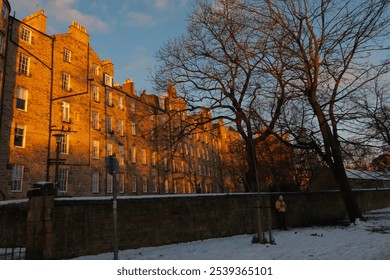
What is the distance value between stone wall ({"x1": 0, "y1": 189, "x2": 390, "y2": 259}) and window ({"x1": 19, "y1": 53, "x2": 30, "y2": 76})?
17.9 meters

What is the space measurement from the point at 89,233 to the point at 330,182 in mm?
47386

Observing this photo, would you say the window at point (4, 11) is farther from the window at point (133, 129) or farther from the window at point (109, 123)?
the window at point (133, 129)

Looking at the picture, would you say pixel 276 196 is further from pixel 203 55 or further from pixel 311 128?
pixel 203 55

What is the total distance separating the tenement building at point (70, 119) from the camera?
79.1 ft

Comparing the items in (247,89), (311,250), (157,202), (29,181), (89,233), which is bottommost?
(311,250)

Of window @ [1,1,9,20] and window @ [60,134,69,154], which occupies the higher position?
window @ [1,1,9,20]

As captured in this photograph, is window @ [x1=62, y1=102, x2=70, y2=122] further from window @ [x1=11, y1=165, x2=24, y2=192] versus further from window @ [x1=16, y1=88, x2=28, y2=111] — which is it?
window @ [x1=11, y1=165, x2=24, y2=192]

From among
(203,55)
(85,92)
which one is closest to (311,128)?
(203,55)

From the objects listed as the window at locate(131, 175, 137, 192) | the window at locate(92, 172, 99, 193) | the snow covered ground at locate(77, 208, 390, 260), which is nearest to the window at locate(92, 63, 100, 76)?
the window at locate(92, 172, 99, 193)

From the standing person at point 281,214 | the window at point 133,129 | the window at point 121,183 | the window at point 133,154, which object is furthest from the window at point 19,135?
the standing person at point 281,214

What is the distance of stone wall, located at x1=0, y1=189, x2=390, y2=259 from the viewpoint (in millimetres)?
10570

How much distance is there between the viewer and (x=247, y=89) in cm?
2062

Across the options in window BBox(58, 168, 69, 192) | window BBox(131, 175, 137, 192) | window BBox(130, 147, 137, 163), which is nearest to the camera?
window BBox(58, 168, 69, 192)

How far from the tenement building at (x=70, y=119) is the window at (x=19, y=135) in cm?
7
